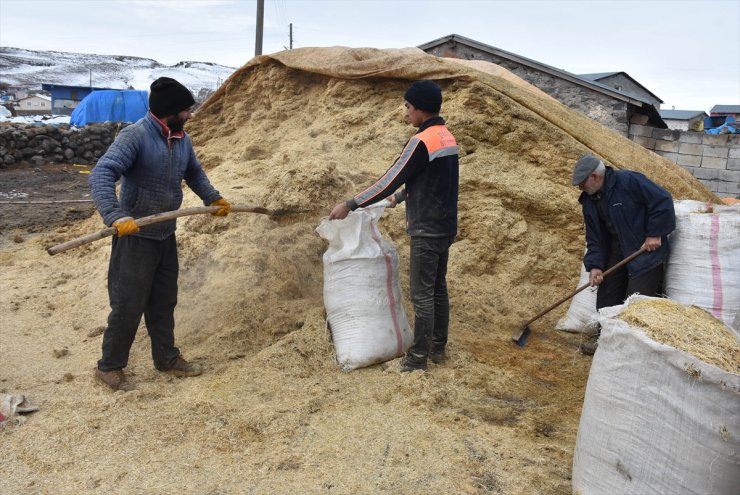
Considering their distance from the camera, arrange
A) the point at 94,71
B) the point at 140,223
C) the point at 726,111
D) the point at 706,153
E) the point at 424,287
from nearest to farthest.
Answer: the point at 140,223
the point at 424,287
the point at 706,153
the point at 726,111
the point at 94,71

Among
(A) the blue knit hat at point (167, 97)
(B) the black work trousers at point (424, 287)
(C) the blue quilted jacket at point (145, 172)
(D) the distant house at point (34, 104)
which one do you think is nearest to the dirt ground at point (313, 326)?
(B) the black work trousers at point (424, 287)

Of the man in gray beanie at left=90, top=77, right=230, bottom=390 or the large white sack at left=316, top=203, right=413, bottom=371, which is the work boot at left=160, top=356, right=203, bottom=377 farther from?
the large white sack at left=316, top=203, right=413, bottom=371

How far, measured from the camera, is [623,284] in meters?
3.84

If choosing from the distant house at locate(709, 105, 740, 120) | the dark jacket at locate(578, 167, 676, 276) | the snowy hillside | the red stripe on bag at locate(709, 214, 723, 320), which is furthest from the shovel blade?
the snowy hillside

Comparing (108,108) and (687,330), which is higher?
(108,108)

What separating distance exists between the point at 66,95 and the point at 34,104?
13.1 feet

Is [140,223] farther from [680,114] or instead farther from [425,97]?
[680,114]

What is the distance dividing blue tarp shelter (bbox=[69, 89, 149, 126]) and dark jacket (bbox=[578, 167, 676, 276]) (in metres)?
19.8

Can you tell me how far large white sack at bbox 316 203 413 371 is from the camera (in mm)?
3502

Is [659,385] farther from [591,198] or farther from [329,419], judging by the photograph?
[591,198]

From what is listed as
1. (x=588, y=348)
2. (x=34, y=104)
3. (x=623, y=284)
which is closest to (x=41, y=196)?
(x=588, y=348)

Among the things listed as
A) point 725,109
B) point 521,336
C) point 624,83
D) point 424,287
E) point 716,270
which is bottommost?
point 521,336

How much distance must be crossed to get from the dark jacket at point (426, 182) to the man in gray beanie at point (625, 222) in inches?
30.6

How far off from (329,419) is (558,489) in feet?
3.69
